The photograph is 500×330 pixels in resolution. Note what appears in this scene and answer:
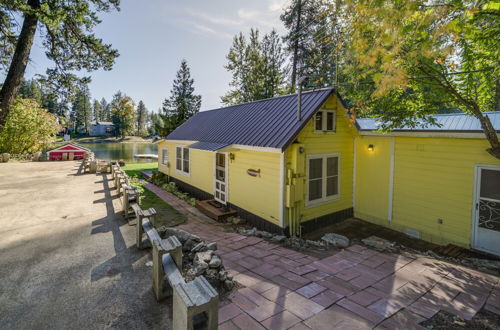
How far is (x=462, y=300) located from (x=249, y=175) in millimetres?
5729

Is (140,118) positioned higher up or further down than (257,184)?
higher up

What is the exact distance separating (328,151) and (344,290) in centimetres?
A: 490

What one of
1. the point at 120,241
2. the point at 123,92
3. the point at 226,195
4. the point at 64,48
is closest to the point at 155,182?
the point at 226,195

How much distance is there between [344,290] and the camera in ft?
13.0

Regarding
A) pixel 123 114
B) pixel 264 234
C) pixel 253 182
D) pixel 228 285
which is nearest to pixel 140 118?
pixel 123 114

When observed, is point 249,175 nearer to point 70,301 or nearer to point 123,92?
point 70,301

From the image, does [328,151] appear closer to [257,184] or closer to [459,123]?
[257,184]

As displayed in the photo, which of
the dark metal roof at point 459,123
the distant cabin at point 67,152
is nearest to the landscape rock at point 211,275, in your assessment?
the dark metal roof at point 459,123

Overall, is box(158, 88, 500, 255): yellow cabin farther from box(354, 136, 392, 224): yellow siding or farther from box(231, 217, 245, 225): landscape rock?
box(231, 217, 245, 225): landscape rock

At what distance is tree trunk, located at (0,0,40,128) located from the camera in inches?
461

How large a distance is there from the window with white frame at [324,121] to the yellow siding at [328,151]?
144 mm

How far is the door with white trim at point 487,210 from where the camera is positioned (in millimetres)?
6207

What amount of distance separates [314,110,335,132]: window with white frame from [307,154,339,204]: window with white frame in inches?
33.2

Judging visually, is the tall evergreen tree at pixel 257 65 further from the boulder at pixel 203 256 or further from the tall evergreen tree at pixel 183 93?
the boulder at pixel 203 256
